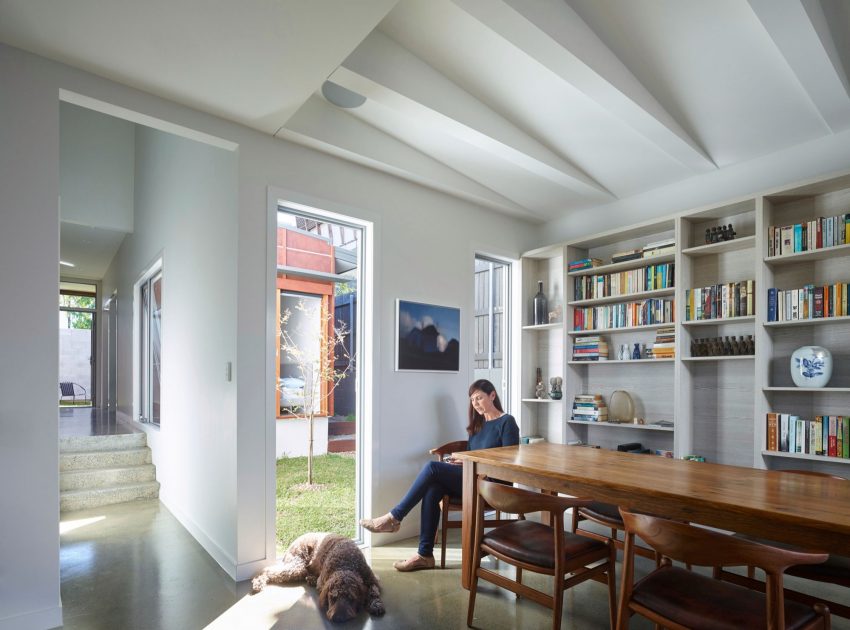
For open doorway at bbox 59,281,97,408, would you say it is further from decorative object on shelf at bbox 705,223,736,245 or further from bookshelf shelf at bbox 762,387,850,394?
bookshelf shelf at bbox 762,387,850,394

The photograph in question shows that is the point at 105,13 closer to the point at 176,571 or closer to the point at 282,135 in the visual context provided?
the point at 282,135

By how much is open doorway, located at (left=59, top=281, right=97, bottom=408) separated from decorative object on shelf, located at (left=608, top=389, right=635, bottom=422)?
10.0 m

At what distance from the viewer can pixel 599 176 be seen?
14.0 feet

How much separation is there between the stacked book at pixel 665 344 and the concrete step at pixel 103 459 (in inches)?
202

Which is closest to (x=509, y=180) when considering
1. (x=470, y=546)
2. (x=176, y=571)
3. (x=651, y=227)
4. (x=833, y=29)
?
(x=651, y=227)

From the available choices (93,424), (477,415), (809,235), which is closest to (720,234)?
(809,235)

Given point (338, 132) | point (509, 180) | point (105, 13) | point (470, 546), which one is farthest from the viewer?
point (509, 180)

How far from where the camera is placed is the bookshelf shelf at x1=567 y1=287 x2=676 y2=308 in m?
4.09

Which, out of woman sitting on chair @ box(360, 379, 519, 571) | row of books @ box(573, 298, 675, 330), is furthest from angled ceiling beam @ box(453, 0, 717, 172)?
woman sitting on chair @ box(360, 379, 519, 571)

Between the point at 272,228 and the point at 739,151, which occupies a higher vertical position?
the point at 739,151

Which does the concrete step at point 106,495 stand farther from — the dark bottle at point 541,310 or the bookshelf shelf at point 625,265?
the bookshelf shelf at point 625,265

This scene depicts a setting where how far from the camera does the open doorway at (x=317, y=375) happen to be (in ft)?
13.8

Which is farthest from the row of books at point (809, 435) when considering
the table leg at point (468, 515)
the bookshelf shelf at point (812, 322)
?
the table leg at point (468, 515)

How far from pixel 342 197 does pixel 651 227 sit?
244 centimetres
